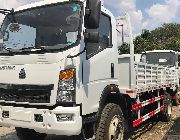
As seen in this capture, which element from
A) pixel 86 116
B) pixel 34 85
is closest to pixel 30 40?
pixel 34 85

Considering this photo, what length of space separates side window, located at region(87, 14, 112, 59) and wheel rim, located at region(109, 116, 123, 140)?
50.4 inches

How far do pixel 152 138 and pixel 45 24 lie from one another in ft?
14.2

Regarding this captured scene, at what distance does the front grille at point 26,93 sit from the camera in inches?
186

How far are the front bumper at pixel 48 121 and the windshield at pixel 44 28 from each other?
3.15 feet

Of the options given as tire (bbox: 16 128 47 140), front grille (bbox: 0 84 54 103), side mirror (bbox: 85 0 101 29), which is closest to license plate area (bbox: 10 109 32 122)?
front grille (bbox: 0 84 54 103)

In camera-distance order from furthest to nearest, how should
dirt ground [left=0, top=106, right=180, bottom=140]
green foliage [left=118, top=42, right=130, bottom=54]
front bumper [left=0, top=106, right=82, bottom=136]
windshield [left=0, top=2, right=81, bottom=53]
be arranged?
1. dirt ground [left=0, top=106, right=180, bottom=140]
2. green foliage [left=118, top=42, right=130, bottom=54]
3. windshield [left=0, top=2, right=81, bottom=53]
4. front bumper [left=0, top=106, right=82, bottom=136]

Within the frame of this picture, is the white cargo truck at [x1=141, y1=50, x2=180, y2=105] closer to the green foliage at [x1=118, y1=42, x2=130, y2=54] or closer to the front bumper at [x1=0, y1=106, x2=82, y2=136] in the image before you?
the green foliage at [x1=118, y1=42, x2=130, y2=54]

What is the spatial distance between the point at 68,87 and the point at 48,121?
23.0 inches

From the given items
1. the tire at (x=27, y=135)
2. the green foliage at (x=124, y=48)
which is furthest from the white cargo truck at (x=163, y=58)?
the tire at (x=27, y=135)

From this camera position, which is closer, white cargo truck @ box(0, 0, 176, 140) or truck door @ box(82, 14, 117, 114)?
white cargo truck @ box(0, 0, 176, 140)

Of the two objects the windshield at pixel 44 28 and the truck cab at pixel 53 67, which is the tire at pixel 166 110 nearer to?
the truck cab at pixel 53 67

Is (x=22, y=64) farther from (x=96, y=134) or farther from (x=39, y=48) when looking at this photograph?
(x=96, y=134)

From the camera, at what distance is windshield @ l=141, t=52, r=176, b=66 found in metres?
13.2

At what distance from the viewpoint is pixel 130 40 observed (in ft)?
22.0
